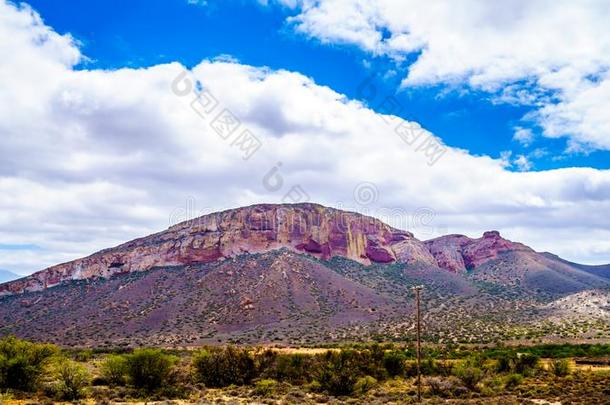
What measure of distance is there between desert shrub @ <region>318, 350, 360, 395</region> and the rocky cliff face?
69258 mm

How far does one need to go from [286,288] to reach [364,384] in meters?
53.3

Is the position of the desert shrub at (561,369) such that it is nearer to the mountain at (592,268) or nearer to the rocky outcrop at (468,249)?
the rocky outcrop at (468,249)

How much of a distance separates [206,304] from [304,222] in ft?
130

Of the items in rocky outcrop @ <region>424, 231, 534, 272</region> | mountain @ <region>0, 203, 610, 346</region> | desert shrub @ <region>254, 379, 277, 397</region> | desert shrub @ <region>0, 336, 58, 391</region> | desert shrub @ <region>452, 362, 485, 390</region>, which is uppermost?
rocky outcrop @ <region>424, 231, 534, 272</region>

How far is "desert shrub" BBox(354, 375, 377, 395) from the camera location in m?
35.6

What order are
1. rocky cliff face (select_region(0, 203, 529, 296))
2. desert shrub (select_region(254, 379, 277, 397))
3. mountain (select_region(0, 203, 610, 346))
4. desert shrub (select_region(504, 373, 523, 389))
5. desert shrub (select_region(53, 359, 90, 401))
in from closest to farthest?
1. desert shrub (select_region(53, 359, 90, 401))
2. desert shrub (select_region(254, 379, 277, 397))
3. desert shrub (select_region(504, 373, 523, 389))
4. mountain (select_region(0, 203, 610, 346))
5. rocky cliff face (select_region(0, 203, 529, 296))

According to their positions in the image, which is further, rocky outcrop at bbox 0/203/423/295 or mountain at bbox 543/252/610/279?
mountain at bbox 543/252/610/279

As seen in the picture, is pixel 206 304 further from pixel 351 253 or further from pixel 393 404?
pixel 393 404

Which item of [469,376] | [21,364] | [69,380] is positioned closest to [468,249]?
[469,376]

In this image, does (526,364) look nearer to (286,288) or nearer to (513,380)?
(513,380)

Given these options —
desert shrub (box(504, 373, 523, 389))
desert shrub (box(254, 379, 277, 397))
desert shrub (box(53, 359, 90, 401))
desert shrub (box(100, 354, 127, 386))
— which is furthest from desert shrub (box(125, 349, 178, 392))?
desert shrub (box(504, 373, 523, 389))

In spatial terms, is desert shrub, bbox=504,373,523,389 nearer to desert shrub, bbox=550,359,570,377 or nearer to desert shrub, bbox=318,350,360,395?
desert shrub, bbox=550,359,570,377

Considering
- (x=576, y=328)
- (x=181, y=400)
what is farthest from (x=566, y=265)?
(x=181, y=400)

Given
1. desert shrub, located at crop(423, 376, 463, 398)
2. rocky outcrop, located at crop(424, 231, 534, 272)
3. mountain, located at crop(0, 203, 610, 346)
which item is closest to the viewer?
desert shrub, located at crop(423, 376, 463, 398)
